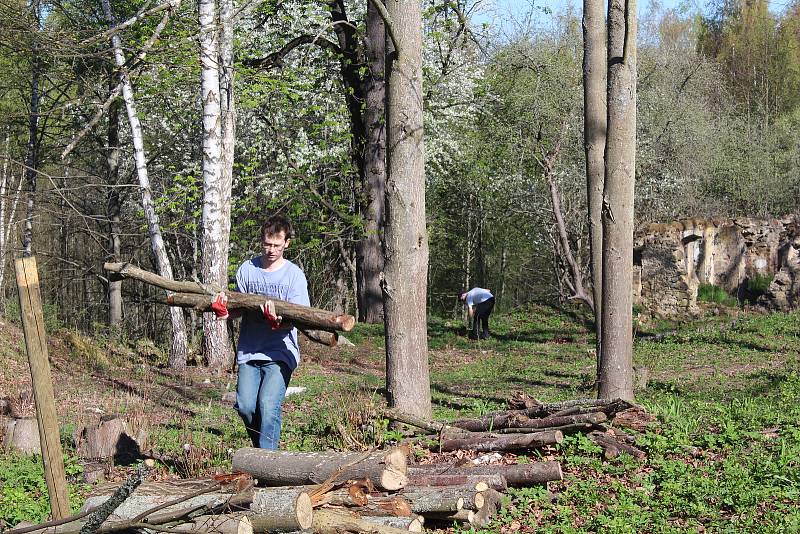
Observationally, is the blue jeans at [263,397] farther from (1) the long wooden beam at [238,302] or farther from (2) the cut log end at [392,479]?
(2) the cut log end at [392,479]

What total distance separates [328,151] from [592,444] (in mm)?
17450

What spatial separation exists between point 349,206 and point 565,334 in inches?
256

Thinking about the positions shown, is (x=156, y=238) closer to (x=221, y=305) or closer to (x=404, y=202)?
(x=404, y=202)

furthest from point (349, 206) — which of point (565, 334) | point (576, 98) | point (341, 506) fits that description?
point (341, 506)

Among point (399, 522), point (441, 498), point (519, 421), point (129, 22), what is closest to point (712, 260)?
point (519, 421)

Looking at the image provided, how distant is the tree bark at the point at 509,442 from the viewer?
710 centimetres

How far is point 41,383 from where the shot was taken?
17.1 feet

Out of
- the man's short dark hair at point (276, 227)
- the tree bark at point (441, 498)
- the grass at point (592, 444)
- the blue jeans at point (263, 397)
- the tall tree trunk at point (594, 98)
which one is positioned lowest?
the grass at point (592, 444)

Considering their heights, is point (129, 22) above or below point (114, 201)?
above

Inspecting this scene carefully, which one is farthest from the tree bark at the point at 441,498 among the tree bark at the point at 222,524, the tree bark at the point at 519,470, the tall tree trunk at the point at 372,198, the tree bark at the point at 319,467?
the tall tree trunk at the point at 372,198

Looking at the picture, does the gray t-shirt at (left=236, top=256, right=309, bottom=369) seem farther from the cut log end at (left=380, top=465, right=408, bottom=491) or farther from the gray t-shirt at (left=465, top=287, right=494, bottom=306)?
the gray t-shirt at (left=465, top=287, right=494, bottom=306)

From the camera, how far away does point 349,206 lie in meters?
22.8

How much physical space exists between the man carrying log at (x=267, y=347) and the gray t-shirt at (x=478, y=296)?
13154mm

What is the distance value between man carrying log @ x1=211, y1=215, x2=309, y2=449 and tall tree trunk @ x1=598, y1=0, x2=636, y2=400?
3973 millimetres
